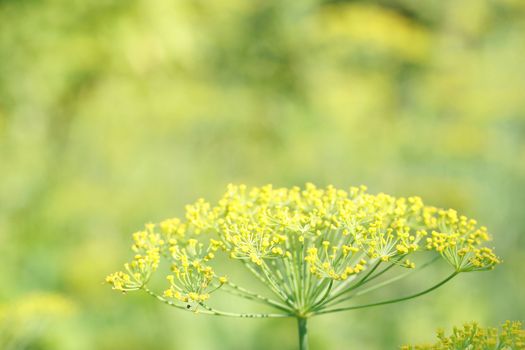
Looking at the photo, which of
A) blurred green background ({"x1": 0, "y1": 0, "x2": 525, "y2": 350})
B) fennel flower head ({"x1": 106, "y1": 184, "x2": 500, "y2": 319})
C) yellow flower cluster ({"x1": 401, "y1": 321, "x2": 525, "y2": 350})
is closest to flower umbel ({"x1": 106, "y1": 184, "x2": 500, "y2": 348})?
fennel flower head ({"x1": 106, "y1": 184, "x2": 500, "y2": 319})

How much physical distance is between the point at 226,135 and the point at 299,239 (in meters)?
7.72

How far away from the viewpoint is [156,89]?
859cm

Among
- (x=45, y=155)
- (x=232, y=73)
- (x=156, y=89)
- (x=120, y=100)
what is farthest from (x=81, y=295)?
(x=232, y=73)

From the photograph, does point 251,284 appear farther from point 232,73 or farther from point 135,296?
point 232,73

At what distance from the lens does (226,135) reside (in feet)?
30.2

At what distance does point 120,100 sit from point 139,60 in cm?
383

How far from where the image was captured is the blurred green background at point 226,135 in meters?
4.70

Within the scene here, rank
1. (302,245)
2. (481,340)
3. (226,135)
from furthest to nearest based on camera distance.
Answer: (226,135), (302,245), (481,340)

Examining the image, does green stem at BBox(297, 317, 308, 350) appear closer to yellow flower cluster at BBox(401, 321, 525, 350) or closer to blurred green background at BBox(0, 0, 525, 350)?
yellow flower cluster at BBox(401, 321, 525, 350)

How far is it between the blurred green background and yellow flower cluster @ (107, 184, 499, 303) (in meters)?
0.84

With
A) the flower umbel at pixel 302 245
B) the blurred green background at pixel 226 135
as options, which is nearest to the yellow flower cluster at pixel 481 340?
the flower umbel at pixel 302 245

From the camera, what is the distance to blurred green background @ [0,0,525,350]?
4703 mm

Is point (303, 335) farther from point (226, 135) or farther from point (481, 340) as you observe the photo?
point (226, 135)

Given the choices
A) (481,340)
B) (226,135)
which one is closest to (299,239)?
(481,340)
